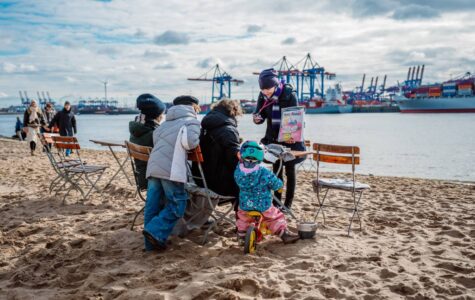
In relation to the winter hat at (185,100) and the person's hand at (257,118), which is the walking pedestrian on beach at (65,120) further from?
the winter hat at (185,100)

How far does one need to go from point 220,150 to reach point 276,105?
116 centimetres

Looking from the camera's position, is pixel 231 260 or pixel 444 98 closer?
pixel 231 260

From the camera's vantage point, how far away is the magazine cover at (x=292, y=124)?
4648mm

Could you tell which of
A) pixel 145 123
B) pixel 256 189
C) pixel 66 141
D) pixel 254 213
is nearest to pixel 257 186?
pixel 256 189

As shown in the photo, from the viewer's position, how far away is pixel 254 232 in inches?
145

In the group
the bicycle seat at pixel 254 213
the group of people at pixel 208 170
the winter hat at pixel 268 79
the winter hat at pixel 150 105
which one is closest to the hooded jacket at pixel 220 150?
the group of people at pixel 208 170

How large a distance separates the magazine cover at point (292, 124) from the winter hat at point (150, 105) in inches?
50.4

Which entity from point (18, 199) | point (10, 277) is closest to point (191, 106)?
point (10, 277)

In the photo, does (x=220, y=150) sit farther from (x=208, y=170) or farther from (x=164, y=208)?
(x=164, y=208)

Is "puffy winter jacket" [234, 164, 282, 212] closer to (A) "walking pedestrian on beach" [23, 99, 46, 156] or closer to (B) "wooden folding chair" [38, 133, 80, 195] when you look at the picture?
(B) "wooden folding chair" [38, 133, 80, 195]

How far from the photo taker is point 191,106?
4008 millimetres

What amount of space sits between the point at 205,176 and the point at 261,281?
4.49ft

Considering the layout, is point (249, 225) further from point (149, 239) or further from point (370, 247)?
point (370, 247)

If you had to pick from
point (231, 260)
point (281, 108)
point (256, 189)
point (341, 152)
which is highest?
Result: point (281, 108)
